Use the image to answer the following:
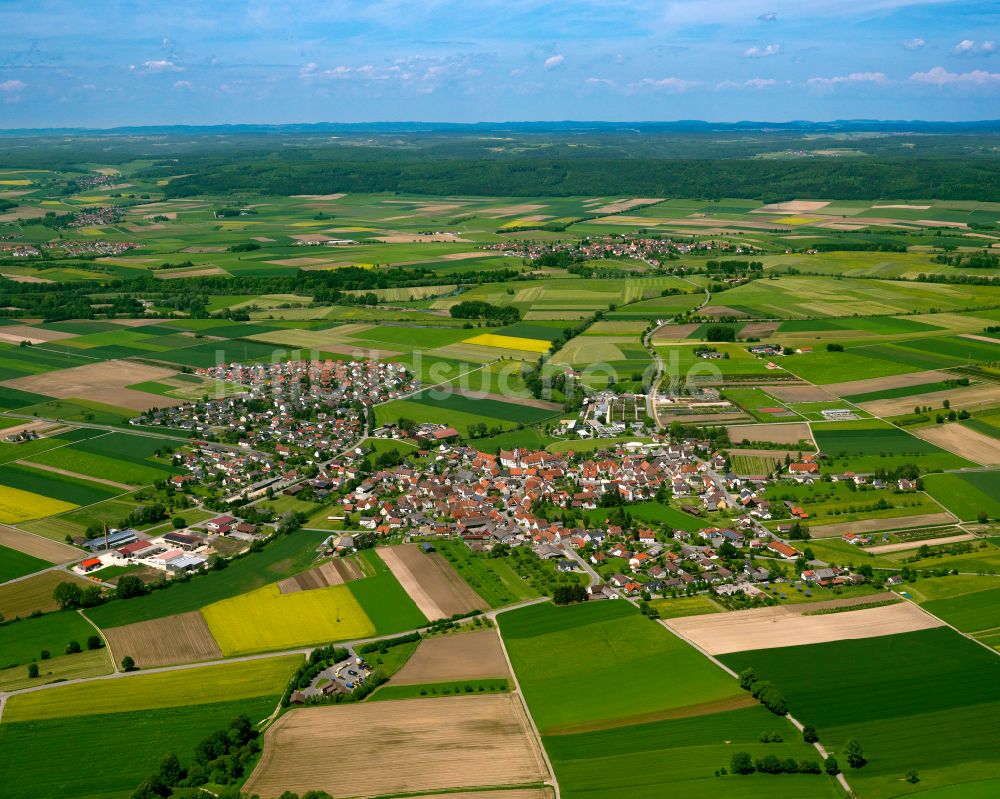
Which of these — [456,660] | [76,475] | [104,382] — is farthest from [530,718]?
[104,382]

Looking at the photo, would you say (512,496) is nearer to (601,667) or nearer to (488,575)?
(488,575)

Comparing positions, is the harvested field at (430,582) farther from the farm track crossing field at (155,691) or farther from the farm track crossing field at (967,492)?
the farm track crossing field at (967,492)

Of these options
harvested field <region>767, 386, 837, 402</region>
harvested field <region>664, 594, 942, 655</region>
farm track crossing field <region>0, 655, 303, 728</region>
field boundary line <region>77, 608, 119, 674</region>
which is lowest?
field boundary line <region>77, 608, 119, 674</region>

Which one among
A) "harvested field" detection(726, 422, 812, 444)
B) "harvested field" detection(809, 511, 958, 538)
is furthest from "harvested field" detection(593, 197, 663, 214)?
"harvested field" detection(809, 511, 958, 538)

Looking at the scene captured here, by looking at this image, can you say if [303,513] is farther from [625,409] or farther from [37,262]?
[37,262]

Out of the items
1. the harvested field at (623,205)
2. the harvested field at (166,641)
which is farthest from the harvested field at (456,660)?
the harvested field at (623,205)

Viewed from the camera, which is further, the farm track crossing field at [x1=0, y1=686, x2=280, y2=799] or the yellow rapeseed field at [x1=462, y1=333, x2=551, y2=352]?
the yellow rapeseed field at [x1=462, y1=333, x2=551, y2=352]

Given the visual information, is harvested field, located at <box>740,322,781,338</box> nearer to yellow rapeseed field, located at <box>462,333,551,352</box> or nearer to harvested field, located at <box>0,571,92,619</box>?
yellow rapeseed field, located at <box>462,333,551,352</box>
